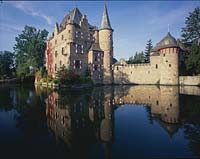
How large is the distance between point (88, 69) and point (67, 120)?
27850 mm

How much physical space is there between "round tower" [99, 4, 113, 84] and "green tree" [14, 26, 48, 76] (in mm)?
19665

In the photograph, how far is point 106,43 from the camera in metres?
37.8

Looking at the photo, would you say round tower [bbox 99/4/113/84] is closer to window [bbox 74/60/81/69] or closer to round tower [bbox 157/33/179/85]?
window [bbox 74/60/81/69]

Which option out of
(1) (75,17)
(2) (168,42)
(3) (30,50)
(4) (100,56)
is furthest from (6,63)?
(2) (168,42)

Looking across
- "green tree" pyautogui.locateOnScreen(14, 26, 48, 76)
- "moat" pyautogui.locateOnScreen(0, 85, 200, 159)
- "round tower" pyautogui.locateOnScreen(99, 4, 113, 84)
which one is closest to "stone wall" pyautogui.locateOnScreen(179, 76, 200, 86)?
"round tower" pyautogui.locateOnScreen(99, 4, 113, 84)

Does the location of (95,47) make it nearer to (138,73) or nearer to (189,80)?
(138,73)

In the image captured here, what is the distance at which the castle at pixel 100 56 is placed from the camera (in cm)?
3438

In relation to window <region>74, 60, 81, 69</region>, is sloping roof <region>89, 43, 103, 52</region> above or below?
above

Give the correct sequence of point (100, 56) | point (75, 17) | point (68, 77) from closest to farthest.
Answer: point (68, 77)
point (75, 17)
point (100, 56)

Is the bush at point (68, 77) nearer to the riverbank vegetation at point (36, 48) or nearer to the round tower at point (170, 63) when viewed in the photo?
the riverbank vegetation at point (36, 48)

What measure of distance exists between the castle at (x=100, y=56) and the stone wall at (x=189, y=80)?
1.00 meters

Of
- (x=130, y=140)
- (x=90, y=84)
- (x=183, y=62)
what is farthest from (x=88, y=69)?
(x=130, y=140)

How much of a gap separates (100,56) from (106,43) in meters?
3.28

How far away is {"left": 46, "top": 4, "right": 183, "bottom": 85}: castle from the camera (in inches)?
1353
